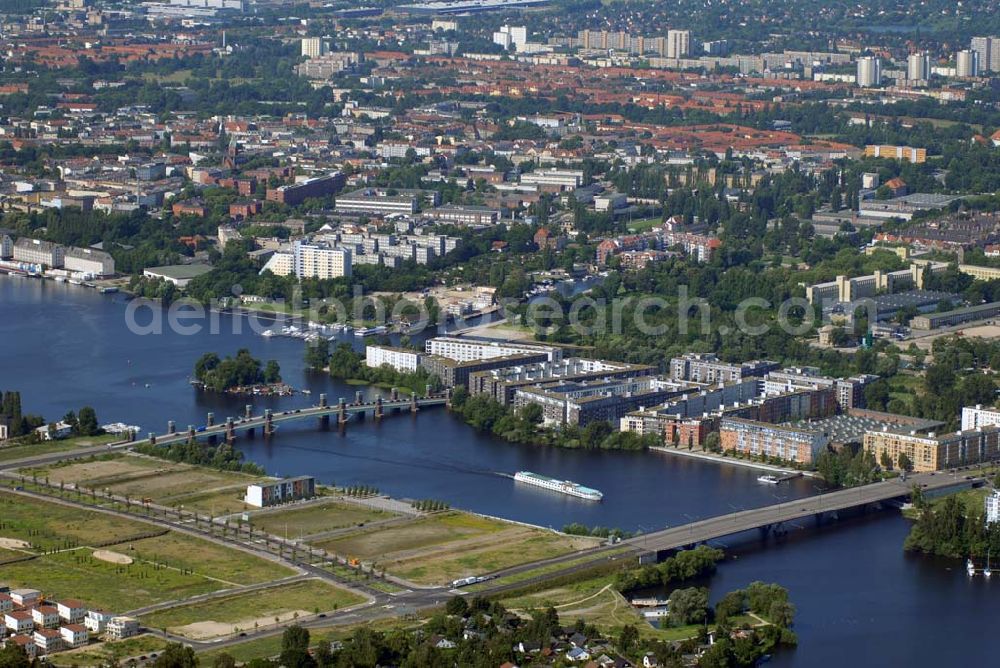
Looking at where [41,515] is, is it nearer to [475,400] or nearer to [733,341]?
[475,400]

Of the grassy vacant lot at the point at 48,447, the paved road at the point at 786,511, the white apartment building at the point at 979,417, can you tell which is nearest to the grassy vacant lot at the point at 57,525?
the grassy vacant lot at the point at 48,447

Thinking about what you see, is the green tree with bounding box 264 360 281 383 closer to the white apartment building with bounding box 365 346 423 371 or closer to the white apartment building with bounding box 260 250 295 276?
the white apartment building with bounding box 365 346 423 371

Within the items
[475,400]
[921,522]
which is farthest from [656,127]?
[921,522]

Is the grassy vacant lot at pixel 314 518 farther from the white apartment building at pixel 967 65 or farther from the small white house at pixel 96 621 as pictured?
the white apartment building at pixel 967 65

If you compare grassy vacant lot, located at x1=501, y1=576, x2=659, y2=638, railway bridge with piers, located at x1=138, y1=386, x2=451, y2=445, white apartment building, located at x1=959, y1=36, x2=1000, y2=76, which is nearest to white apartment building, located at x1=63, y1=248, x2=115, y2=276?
railway bridge with piers, located at x1=138, y1=386, x2=451, y2=445

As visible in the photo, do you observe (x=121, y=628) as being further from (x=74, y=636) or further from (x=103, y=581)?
(x=103, y=581)

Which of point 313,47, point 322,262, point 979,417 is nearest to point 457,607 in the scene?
point 979,417
